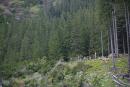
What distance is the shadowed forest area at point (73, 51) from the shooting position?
3759 centimetres

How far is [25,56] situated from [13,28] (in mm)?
26195

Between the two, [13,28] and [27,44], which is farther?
[13,28]

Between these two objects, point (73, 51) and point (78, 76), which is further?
point (73, 51)

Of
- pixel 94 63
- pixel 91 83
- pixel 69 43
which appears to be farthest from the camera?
pixel 69 43

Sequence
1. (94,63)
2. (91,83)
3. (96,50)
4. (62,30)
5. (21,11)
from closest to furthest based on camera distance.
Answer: (91,83)
(94,63)
(96,50)
(62,30)
(21,11)

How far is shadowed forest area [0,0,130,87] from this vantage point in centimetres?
3759

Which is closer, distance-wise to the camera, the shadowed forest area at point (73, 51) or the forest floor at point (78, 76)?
the forest floor at point (78, 76)

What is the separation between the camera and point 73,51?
76.2m

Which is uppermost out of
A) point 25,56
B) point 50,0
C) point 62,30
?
point 50,0

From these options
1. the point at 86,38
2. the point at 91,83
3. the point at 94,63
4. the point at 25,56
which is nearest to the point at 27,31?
the point at 25,56

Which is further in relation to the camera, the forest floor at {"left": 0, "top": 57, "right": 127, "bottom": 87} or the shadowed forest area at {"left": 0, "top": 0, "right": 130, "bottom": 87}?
the shadowed forest area at {"left": 0, "top": 0, "right": 130, "bottom": 87}

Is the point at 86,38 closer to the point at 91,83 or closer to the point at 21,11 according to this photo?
the point at 91,83

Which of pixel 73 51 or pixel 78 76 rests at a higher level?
pixel 78 76

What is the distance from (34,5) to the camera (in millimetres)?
189000
